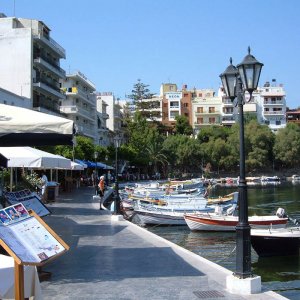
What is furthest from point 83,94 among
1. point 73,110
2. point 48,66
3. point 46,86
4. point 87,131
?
point 46,86

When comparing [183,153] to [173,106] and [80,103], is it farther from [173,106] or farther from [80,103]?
[173,106]

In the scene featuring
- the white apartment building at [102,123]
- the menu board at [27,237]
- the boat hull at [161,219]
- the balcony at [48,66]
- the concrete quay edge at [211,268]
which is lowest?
the boat hull at [161,219]

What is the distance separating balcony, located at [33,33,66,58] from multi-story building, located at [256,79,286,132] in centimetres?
6450

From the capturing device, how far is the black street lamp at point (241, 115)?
26.8ft

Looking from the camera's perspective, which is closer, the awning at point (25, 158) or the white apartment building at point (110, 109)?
the awning at point (25, 158)

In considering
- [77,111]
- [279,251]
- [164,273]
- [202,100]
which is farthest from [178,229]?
[202,100]

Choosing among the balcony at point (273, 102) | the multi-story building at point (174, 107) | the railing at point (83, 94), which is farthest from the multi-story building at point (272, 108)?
the railing at point (83, 94)

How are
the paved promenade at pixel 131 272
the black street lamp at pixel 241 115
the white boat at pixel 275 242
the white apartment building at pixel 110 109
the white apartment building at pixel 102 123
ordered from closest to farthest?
the paved promenade at pixel 131 272
the black street lamp at pixel 241 115
the white boat at pixel 275 242
the white apartment building at pixel 102 123
the white apartment building at pixel 110 109

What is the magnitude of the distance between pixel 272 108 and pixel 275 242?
108m

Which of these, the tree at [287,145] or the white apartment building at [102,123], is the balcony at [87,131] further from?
the tree at [287,145]

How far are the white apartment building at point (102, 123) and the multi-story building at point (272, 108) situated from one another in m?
40.0

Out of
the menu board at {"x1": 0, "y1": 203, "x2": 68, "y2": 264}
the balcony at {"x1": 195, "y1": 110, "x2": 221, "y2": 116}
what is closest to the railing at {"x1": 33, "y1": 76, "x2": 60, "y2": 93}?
the menu board at {"x1": 0, "y1": 203, "x2": 68, "y2": 264}

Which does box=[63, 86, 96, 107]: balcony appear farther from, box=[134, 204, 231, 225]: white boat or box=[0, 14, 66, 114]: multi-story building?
box=[134, 204, 231, 225]: white boat

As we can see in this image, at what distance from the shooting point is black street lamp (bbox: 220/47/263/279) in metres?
8.18
